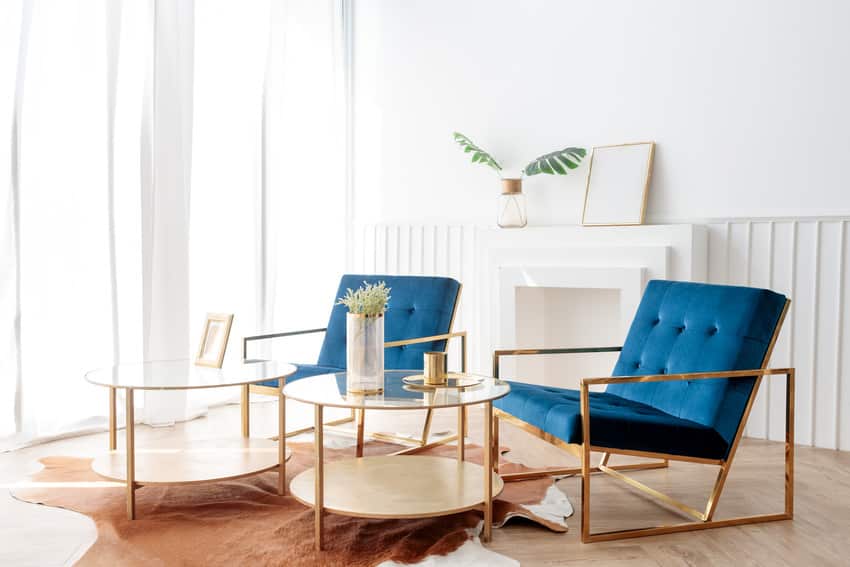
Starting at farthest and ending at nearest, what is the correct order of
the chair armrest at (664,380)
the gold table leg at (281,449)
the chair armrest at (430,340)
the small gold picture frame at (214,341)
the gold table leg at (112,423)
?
1. the chair armrest at (430,340)
2. the small gold picture frame at (214,341)
3. the gold table leg at (112,423)
4. the gold table leg at (281,449)
5. the chair armrest at (664,380)

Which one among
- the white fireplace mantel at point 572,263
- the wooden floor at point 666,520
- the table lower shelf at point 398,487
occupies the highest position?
the white fireplace mantel at point 572,263

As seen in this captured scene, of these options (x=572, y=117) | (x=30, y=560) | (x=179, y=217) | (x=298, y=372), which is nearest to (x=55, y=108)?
(x=179, y=217)

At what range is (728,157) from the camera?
4629mm

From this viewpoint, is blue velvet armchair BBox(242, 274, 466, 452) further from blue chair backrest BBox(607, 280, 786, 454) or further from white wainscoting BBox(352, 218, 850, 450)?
white wainscoting BBox(352, 218, 850, 450)

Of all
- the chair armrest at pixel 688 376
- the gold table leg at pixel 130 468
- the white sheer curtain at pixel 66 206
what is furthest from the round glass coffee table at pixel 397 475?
the white sheer curtain at pixel 66 206

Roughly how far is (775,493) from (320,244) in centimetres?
360

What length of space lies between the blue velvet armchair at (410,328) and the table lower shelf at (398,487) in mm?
785

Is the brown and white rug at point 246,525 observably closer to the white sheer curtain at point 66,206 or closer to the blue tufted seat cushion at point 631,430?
the blue tufted seat cushion at point 631,430

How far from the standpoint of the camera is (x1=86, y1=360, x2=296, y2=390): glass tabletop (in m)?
3.25

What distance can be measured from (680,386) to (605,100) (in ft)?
7.69

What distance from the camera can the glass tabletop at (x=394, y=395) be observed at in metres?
2.82

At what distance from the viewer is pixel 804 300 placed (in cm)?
438

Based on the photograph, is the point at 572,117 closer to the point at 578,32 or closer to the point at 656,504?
the point at 578,32

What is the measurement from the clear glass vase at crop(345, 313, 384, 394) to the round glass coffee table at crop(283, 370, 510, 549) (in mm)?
51
